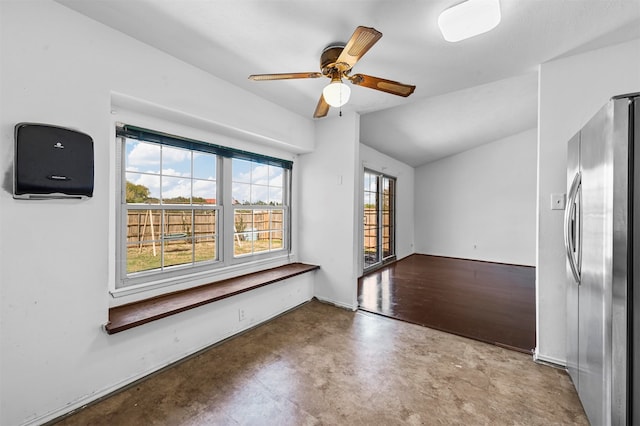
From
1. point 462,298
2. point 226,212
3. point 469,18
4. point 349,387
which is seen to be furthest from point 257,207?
point 462,298

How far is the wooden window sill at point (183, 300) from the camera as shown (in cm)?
186

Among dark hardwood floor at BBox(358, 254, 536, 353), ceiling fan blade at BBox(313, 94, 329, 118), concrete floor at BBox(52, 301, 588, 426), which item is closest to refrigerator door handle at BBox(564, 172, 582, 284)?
concrete floor at BBox(52, 301, 588, 426)

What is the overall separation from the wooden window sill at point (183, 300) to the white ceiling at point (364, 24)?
2.01 m

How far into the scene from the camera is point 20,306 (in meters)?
1.48

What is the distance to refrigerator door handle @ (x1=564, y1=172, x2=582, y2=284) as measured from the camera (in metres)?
1.64

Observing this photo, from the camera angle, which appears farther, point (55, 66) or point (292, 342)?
point (292, 342)

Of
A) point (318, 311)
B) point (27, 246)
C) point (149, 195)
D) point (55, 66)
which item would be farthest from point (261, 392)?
point (55, 66)

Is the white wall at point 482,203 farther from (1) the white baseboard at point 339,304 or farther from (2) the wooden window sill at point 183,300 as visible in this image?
(2) the wooden window sill at point 183,300

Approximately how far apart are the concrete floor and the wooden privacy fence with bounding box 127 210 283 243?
3.65 ft

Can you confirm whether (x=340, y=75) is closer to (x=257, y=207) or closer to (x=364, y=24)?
(x=364, y=24)

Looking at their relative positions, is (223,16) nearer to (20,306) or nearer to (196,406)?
(20,306)

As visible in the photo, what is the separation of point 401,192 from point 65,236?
245 inches

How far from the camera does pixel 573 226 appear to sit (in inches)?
66.9

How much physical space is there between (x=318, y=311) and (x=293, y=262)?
0.78 meters
